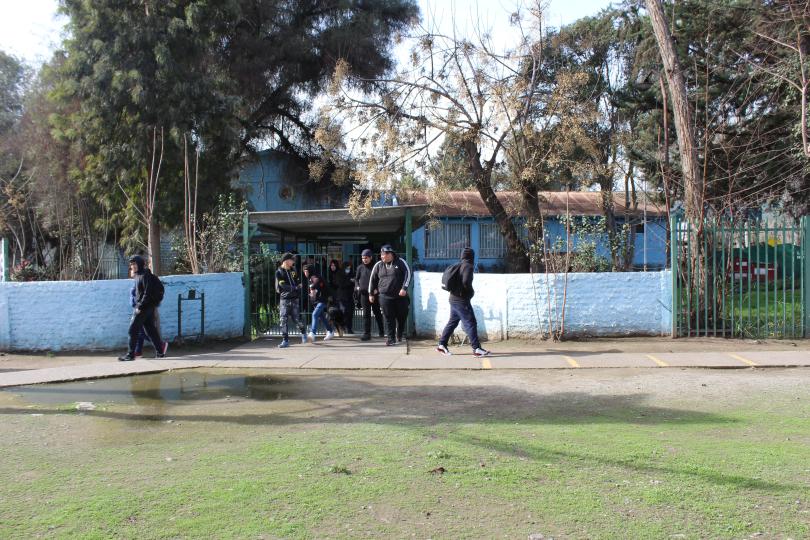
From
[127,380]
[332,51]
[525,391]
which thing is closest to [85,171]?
[332,51]

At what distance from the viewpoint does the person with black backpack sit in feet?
34.1

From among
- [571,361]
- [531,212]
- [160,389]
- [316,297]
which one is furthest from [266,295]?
[571,361]

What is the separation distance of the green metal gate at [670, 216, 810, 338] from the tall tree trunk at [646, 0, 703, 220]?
48cm

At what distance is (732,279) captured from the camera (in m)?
11.6

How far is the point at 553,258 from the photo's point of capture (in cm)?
1202

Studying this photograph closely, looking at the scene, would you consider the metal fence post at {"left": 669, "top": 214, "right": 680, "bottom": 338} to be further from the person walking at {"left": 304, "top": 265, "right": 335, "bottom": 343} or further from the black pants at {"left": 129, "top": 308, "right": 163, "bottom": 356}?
the black pants at {"left": 129, "top": 308, "right": 163, "bottom": 356}

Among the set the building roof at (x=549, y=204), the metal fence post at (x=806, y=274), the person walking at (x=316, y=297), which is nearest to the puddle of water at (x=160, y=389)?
the person walking at (x=316, y=297)

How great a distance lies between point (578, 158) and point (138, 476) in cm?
1550

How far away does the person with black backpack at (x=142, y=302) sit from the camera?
1040 cm

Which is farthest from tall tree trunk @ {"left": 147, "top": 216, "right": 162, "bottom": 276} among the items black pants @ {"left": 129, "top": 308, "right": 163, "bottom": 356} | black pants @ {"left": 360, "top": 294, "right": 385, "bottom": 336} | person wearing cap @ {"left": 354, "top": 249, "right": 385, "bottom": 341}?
black pants @ {"left": 360, "top": 294, "right": 385, "bottom": 336}

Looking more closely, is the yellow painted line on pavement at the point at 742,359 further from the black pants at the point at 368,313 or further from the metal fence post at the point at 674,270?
the black pants at the point at 368,313

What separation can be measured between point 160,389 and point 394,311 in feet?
14.9

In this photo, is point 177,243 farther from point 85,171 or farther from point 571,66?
point 571,66

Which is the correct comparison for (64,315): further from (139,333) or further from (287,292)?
(287,292)
